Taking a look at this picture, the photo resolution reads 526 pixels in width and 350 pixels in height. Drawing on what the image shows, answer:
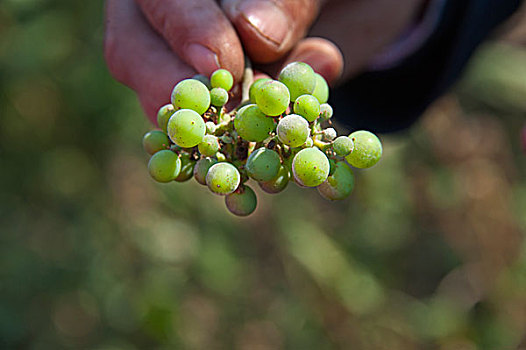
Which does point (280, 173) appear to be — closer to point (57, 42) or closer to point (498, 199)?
point (57, 42)

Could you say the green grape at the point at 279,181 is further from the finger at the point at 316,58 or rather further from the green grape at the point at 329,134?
the finger at the point at 316,58

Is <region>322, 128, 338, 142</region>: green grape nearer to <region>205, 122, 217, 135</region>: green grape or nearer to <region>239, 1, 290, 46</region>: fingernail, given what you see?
<region>205, 122, 217, 135</region>: green grape

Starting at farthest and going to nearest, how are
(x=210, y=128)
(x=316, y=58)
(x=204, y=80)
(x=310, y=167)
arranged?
(x=316, y=58)
(x=204, y=80)
(x=210, y=128)
(x=310, y=167)

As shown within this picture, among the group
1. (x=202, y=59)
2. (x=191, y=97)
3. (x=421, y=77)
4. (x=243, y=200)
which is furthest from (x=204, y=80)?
(x=421, y=77)

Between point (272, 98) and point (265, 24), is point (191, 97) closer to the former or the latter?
point (272, 98)

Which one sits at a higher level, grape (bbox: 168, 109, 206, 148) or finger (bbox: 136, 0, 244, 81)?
grape (bbox: 168, 109, 206, 148)

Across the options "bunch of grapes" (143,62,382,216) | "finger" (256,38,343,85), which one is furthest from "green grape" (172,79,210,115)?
"finger" (256,38,343,85)

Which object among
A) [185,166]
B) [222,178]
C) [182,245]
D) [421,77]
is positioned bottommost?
[182,245]
